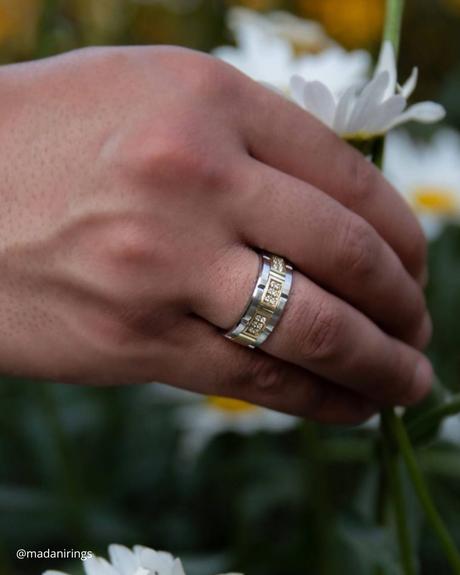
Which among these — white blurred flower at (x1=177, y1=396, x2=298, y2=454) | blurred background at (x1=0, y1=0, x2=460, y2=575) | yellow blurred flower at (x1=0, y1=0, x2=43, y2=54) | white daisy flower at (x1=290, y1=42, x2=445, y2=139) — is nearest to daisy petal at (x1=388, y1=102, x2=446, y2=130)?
white daisy flower at (x1=290, y1=42, x2=445, y2=139)

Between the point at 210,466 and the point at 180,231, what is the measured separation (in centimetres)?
86

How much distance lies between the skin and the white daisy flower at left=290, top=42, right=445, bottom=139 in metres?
0.02

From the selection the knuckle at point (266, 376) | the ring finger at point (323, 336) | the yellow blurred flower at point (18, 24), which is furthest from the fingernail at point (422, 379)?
the yellow blurred flower at point (18, 24)

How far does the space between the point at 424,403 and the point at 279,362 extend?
0.19 m

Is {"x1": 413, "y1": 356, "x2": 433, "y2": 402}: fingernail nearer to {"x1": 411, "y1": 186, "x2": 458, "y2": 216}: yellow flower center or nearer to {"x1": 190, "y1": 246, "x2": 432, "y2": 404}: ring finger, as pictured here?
{"x1": 190, "y1": 246, "x2": 432, "y2": 404}: ring finger

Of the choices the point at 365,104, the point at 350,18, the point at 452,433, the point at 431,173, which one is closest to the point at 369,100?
the point at 365,104

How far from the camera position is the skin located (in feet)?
1.86

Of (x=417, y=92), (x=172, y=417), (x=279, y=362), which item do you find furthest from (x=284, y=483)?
(x=417, y=92)

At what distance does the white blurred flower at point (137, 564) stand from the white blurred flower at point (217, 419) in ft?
2.42

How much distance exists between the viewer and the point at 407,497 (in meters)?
0.83

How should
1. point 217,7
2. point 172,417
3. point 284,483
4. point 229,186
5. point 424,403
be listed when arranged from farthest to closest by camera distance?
point 217,7
point 172,417
point 284,483
point 424,403
point 229,186

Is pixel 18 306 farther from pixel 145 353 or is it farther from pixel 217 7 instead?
pixel 217 7

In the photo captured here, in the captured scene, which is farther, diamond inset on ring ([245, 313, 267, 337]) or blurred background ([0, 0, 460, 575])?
blurred background ([0, 0, 460, 575])

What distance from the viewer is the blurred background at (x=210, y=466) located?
110cm
